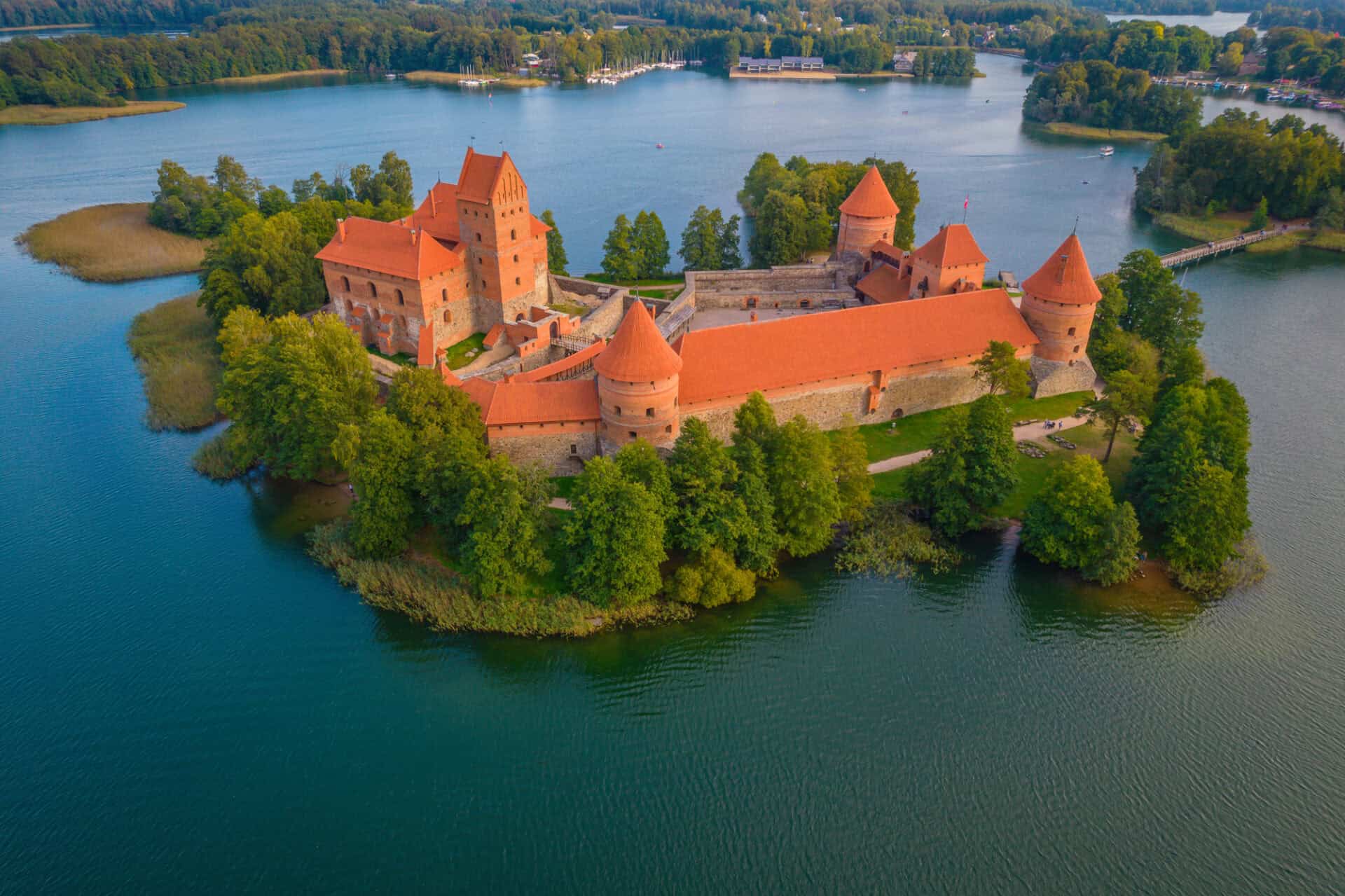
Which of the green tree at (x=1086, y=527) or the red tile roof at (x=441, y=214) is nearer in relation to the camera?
the green tree at (x=1086, y=527)

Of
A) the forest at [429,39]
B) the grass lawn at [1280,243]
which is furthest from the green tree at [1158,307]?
the forest at [429,39]

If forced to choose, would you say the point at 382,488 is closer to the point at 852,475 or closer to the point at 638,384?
the point at 638,384

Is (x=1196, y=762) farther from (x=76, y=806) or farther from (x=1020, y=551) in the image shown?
(x=76, y=806)

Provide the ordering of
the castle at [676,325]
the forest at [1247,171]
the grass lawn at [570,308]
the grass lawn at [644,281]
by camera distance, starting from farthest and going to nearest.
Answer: the forest at [1247,171]
the grass lawn at [644,281]
the grass lawn at [570,308]
the castle at [676,325]

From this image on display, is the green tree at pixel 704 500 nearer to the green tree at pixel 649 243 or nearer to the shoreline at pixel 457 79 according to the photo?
the green tree at pixel 649 243

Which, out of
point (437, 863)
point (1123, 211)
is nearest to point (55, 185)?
point (437, 863)

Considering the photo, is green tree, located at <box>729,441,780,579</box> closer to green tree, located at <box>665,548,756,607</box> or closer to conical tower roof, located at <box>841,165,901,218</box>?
green tree, located at <box>665,548,756,607</box>

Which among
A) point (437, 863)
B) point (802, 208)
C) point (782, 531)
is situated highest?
point (802, 208)
